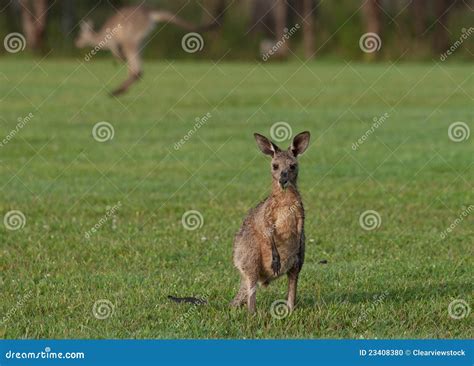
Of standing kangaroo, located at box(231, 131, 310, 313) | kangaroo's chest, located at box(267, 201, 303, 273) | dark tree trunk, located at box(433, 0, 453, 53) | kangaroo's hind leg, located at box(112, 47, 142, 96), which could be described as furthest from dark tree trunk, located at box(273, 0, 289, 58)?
kangaroo's chest, located at box(267, 201, 303, 273)

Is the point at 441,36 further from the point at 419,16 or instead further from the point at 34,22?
the point at 34,22

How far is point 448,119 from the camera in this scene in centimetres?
2283

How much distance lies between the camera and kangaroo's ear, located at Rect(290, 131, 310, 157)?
298 inches

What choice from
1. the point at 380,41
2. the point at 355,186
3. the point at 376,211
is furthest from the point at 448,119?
the point at 380,41

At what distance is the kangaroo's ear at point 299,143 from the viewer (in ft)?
24.8

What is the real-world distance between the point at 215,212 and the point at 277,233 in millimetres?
4901

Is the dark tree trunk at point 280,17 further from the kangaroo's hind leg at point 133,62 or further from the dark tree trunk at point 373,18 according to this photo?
the kangaroo's hind leg at point 133,62

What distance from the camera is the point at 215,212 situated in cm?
1237

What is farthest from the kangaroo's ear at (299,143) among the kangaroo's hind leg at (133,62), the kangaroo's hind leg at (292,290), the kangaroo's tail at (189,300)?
the kangaroo's hind leg at (133,62)

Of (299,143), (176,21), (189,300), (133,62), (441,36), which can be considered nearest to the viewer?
(299,143)

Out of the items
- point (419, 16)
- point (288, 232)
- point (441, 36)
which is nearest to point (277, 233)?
point (288, 232)

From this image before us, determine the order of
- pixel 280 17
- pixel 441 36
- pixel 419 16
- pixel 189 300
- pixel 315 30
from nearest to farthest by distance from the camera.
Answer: pixel 189 300, pixel 441 36, pixel 419 16, pixel 315 30, pixel 280 17

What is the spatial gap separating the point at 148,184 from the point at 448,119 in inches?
390

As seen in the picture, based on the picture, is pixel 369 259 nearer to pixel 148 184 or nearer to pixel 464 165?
pixel 148 184
